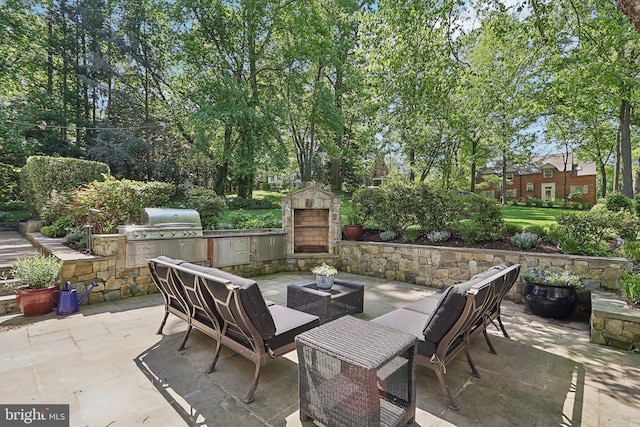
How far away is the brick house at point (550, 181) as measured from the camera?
24453 mm

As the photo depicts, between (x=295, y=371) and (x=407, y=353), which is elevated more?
(x=407, y=353)

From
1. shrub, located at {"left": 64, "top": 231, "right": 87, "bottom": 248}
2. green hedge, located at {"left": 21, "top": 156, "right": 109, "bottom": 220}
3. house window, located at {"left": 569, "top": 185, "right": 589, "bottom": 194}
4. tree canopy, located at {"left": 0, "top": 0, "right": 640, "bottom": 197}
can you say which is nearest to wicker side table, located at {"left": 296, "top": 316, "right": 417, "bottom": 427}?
shrub, located at {"left": 64, "top": 231, "right": 87, "bottom": 248}

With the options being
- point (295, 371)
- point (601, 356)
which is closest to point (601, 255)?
point (601, 356)

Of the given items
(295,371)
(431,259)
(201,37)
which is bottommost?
(295,371)

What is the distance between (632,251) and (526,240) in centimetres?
128

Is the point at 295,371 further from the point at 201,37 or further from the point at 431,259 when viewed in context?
the point at 201,37

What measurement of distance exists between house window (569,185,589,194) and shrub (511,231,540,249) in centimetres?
2698

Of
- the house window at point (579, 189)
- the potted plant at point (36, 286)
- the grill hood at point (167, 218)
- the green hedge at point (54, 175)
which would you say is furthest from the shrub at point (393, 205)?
the house window at point (579, 189)

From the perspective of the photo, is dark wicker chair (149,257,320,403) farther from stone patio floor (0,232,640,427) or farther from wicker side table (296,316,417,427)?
wicker side table (296,316,417,427)

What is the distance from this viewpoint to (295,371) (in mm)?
2568

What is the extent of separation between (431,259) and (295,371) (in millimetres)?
3876

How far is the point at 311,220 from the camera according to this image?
6879 mm

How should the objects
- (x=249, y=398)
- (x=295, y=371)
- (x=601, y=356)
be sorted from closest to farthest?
(x=249, y=398) → (x=295, y=371) → (x=601, y=356)

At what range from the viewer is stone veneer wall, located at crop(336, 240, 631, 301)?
4.10 metres
